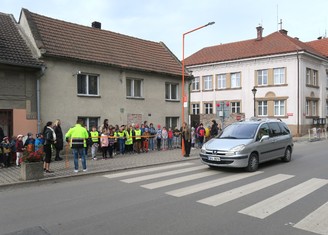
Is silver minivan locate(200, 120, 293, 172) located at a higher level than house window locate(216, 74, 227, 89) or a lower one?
lower

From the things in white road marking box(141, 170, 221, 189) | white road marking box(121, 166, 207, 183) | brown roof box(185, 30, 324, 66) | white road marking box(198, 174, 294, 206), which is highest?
brown roof box(185, 30, 324, 66)

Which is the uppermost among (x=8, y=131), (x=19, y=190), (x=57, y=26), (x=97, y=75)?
(x=57, y=26)

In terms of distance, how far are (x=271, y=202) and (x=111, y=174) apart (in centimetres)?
581

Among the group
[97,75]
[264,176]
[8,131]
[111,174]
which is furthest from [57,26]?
[264,176]

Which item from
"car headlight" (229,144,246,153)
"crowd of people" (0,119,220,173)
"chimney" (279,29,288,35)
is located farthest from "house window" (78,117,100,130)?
"chimney" (279,29,288,35)

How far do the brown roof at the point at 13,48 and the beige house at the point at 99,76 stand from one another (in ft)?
1.34

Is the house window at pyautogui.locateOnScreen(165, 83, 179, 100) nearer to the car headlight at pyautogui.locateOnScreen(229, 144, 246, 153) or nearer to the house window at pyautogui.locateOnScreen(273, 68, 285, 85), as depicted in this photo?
the car headlight at pyautogui.locateOnScreen(229, 144, 246, 153)

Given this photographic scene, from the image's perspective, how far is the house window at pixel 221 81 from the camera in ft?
132

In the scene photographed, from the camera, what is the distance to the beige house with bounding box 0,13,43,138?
44.4 ft

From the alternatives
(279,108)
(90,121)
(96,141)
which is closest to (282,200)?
(96,141)

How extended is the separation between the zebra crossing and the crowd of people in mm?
1957

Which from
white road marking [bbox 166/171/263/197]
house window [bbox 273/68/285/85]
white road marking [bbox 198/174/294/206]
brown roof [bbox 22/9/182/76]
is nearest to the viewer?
white road marking [bbox 198/174/294/206]

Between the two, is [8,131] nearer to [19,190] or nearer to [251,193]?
[19,190]

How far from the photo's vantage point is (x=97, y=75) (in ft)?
55.8
